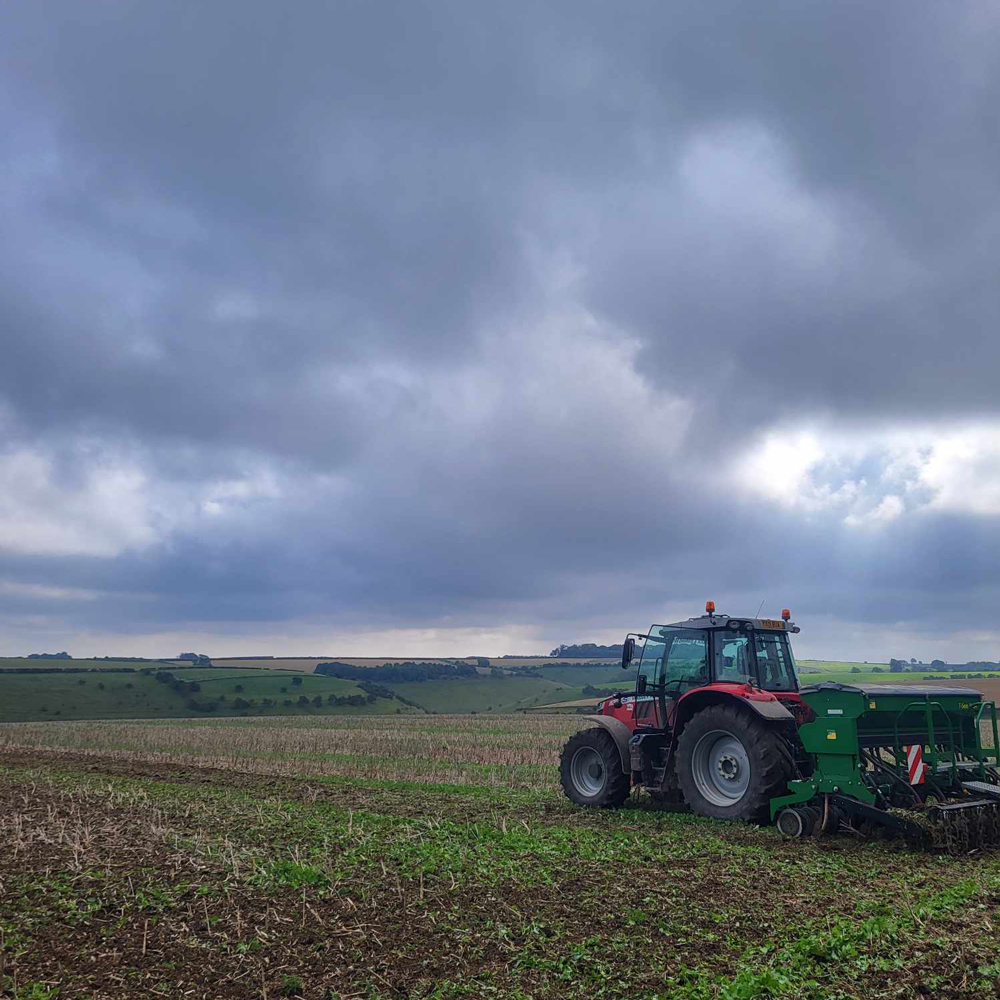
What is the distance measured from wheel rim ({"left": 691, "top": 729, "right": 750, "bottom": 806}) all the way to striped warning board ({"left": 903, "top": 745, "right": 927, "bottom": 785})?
2057 mm

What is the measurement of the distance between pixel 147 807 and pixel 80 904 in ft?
20.0

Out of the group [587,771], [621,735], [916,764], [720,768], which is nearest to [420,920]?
[720,768]

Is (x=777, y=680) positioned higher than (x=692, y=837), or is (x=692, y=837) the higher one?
(x=777, y=680)

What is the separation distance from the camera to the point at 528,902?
26.8ft

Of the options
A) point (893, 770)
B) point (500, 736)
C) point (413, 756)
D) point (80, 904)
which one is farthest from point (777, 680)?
point (500, 736)

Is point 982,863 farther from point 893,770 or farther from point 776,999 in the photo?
point 776,999

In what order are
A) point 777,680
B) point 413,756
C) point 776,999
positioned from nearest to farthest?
1. point 776,999
2. point 777,680
3. point 413,756

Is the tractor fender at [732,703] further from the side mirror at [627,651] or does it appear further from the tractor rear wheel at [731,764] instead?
the side mirror at [627,651]

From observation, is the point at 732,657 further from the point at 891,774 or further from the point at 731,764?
the point at 891,774

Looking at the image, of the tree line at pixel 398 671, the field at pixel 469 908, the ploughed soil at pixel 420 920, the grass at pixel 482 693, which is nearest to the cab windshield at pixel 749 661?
the field at pixel 469 908

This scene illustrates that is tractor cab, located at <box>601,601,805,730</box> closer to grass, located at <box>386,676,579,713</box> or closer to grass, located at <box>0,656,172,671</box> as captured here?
grass, located at <box>386,676,579,713</box>

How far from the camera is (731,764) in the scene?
491 inches

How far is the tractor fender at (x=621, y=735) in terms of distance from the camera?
14164 mm

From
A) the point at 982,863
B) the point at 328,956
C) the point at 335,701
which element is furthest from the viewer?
the point at 335,701
